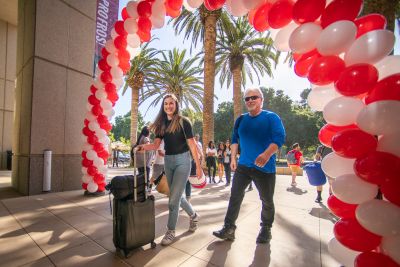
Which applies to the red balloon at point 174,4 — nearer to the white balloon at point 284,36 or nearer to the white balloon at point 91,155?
the white balloon at point 284,36

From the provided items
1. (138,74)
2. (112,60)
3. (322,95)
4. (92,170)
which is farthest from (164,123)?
(138,74)

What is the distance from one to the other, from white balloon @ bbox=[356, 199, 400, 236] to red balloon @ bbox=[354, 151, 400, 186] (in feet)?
0.51

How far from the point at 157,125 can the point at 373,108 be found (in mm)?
2404

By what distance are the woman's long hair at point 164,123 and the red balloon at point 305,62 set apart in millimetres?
1525

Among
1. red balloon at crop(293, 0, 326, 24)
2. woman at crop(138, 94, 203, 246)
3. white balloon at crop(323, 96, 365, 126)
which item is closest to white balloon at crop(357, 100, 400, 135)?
white balloon at crop(323, 96, 365, 126)

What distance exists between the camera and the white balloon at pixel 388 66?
5.57ft

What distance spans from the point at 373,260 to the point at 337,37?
1666 millimetres

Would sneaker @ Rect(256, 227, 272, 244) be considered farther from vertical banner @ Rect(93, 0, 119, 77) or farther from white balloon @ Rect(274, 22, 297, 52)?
vertical banner @ Rect(93, 0, 119, 77)

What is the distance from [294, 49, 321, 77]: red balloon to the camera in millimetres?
2250

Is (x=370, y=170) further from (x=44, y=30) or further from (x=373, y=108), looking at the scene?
(x=44, y=30)

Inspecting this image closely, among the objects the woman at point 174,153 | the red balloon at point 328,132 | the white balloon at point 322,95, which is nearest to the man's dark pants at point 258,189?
the woman at point 174,153

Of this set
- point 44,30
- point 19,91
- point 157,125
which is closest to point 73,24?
point 44,30

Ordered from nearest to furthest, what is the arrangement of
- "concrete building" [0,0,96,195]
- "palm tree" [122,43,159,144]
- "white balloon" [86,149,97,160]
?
"white balloon" [86,149,97,160] → "concrete building" [0,0,96,195] → "palm tree" [122,43,159,144]

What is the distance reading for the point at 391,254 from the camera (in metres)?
1.51
